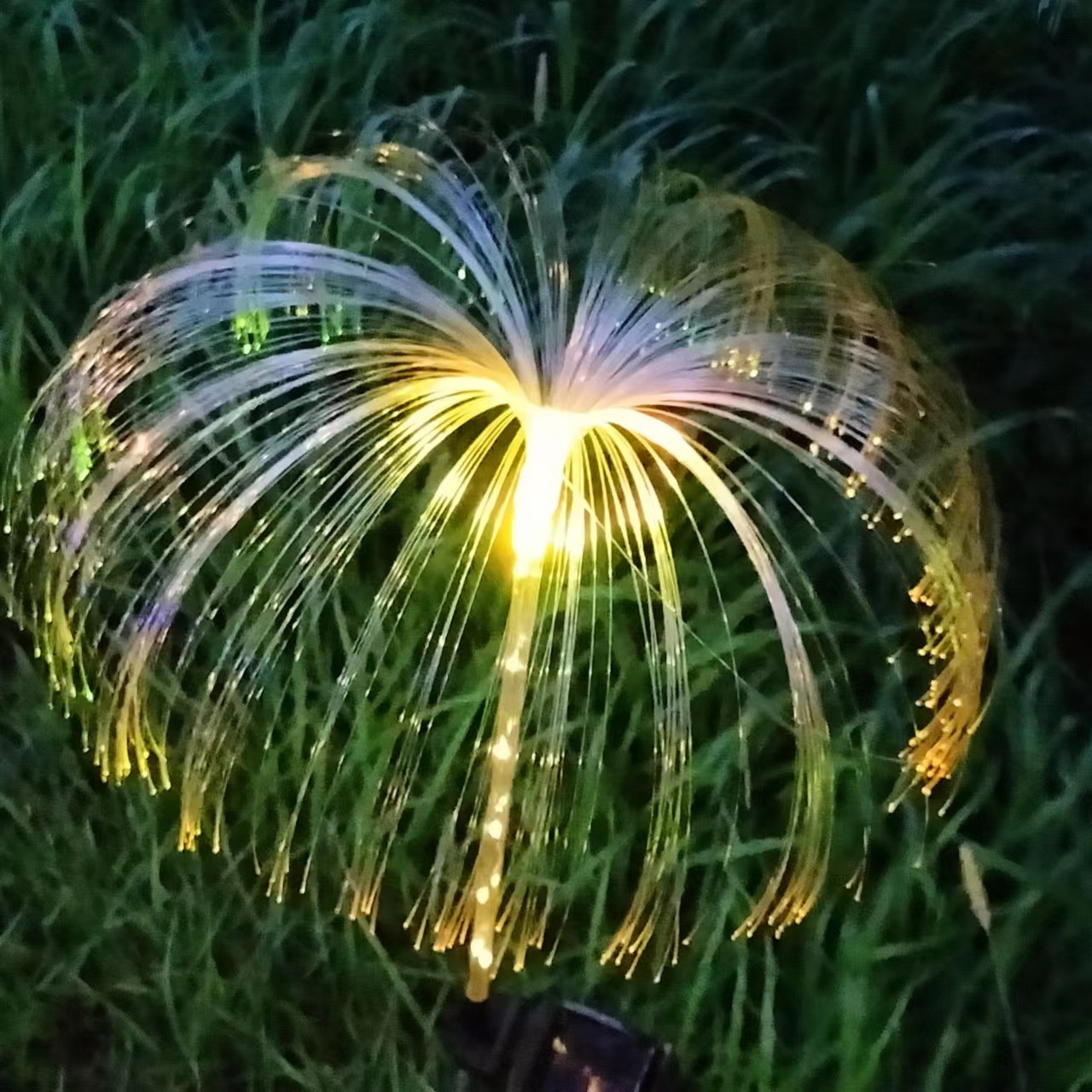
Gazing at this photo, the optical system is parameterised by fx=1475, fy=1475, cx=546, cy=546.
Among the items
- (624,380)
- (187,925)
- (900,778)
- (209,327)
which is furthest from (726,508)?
(187,925)

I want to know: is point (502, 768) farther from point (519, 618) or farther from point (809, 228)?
point (809, 228)

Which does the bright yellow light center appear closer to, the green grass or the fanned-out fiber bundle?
the fanned-out fiber bundle

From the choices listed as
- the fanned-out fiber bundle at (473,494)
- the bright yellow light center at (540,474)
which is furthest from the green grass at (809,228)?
the bright yellow light center at (540,474)

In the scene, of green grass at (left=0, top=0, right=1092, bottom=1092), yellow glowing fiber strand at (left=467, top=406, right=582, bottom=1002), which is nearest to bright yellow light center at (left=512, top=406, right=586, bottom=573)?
yellow glowing fiber strand at (left=467, top=406, right=582, bottom=1002)

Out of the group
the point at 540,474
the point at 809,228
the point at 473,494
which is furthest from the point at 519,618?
the point at 809,228

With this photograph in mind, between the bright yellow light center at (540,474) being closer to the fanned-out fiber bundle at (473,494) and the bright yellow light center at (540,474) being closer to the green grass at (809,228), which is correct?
the fanned-out fiber bundle at (473,494)
